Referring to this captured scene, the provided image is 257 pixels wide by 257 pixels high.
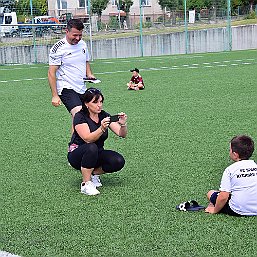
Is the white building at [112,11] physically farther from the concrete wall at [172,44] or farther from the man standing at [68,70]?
the man standing at [68,70]

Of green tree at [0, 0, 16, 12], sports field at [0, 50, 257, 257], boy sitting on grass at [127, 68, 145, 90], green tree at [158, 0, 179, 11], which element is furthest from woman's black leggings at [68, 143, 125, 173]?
green tree at [158, 0, 179, 11]

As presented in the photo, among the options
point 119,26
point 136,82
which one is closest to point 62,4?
point 119,26

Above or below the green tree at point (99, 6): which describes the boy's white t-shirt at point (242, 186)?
below

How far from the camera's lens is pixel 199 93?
1465 centimetres

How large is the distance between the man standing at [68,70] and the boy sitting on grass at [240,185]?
9.70 feet

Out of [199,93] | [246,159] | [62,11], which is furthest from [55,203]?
[62,11]

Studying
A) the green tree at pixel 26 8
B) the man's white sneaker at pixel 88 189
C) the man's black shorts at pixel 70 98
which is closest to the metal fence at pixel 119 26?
the green tree at pixel 26 8

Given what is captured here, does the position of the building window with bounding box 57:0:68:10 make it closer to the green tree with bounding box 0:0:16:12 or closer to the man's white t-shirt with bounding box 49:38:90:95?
the green tree with bounding box 0:0:16:12

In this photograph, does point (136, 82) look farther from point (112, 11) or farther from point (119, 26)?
point (112, 11)

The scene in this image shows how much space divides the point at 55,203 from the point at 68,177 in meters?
1.04

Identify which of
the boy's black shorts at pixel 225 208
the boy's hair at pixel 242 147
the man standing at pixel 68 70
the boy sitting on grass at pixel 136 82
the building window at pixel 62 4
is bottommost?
the boy sitting on grass at pixel 136 82

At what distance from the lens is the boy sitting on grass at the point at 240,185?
5.05 m

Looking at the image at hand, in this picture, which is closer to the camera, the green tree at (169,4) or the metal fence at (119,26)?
the metal fence at (119,26)

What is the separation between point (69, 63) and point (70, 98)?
0.45 m
